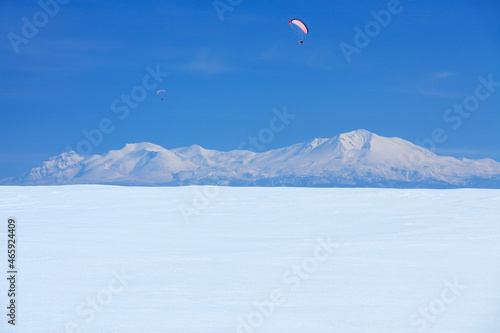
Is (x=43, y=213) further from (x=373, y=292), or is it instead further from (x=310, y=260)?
(x=373, y=292)

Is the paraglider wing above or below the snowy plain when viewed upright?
above

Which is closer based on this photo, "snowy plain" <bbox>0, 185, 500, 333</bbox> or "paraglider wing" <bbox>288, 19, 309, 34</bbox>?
"snowy plain" <bbox>0, 185, 500, 333</bbox>

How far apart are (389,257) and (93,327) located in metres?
6.48

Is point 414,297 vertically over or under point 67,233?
under

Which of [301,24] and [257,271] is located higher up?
[301,24]

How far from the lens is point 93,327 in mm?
5941

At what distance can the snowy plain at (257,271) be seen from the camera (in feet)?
20.2

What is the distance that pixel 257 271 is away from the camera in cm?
865

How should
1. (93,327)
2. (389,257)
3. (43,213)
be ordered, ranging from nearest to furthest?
(93,327) → (389,257) → (43,213)

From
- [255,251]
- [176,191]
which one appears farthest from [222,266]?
[176,191]

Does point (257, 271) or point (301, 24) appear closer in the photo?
point (257, 271)

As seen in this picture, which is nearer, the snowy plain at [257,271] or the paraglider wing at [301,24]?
the snowy plain at [257,271]

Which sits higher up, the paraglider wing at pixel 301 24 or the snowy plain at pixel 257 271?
the paraglider wing at pixel 301 24

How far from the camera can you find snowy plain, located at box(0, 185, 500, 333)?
6.14m
